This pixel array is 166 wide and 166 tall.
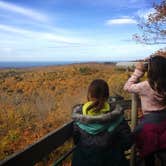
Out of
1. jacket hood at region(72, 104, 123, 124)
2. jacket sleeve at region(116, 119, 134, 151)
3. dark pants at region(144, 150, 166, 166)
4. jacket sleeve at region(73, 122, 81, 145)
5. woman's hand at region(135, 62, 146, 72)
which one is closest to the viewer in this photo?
jacket hood at region(72, 104, 123, 124)

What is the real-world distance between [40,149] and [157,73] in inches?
58.1

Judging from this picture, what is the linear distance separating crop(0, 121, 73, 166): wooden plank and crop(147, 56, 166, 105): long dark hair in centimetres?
101

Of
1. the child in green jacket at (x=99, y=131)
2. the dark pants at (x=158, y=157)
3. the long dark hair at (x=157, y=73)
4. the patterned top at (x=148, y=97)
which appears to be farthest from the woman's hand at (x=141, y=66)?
the dark pants at (x=158, y=157)

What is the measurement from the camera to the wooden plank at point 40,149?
2.64 m

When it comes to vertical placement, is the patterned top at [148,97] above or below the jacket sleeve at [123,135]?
above

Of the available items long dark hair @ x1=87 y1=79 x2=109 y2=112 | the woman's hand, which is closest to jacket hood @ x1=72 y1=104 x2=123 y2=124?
long dark hair @ x1=87 y1=79 x2=109 y2=112

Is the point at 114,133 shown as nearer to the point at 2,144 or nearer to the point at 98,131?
the point at 98,131

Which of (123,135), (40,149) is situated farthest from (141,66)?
(40,149)

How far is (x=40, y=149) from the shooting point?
3121 millimetres

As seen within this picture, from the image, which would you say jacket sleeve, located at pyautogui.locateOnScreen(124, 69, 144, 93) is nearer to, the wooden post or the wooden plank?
→ the wooden post

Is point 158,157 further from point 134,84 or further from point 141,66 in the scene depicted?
point 141,66

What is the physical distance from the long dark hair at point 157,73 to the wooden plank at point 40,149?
1010 millimetres

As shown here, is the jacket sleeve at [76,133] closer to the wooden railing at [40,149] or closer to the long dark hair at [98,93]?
the wooden railing at [40,149]

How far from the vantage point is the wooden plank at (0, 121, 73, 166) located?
2637 millimetres
